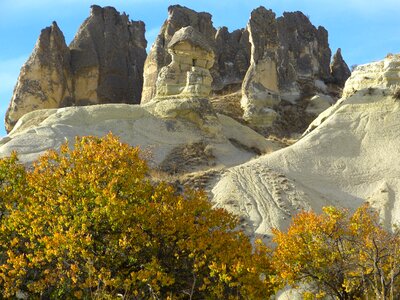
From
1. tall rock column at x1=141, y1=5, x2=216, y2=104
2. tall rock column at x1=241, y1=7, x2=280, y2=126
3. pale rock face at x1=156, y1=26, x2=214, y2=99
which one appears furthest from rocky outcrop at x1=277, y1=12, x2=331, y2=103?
pale rock face at x1=156, y1=26, x2=214, y2=99

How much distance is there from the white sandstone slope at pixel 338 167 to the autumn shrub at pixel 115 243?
22.3 feet

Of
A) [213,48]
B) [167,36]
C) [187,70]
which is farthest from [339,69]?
[187,70]

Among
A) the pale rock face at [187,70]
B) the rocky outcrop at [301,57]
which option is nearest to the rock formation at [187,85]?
the pale rock face at [187,70]

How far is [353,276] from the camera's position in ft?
48.7

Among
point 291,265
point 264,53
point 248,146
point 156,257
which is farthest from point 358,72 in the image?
point 156,257

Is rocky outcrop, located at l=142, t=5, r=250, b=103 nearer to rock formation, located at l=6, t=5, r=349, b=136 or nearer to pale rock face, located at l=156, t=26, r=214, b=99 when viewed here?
rock formation, located at l=6, t=5, r=349, b=136

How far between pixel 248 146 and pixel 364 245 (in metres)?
18.2

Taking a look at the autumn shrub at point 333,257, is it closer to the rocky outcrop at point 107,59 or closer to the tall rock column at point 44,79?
the tall rock column at point 44,79

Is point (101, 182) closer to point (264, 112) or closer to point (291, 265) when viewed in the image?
point (291, 265)

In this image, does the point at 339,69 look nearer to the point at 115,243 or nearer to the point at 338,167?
the point at 338,167

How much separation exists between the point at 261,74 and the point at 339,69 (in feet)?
55.2

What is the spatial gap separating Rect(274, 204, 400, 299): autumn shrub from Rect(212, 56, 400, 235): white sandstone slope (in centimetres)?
452

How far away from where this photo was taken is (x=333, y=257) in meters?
15.3

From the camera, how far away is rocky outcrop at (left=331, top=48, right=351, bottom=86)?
185 ft
